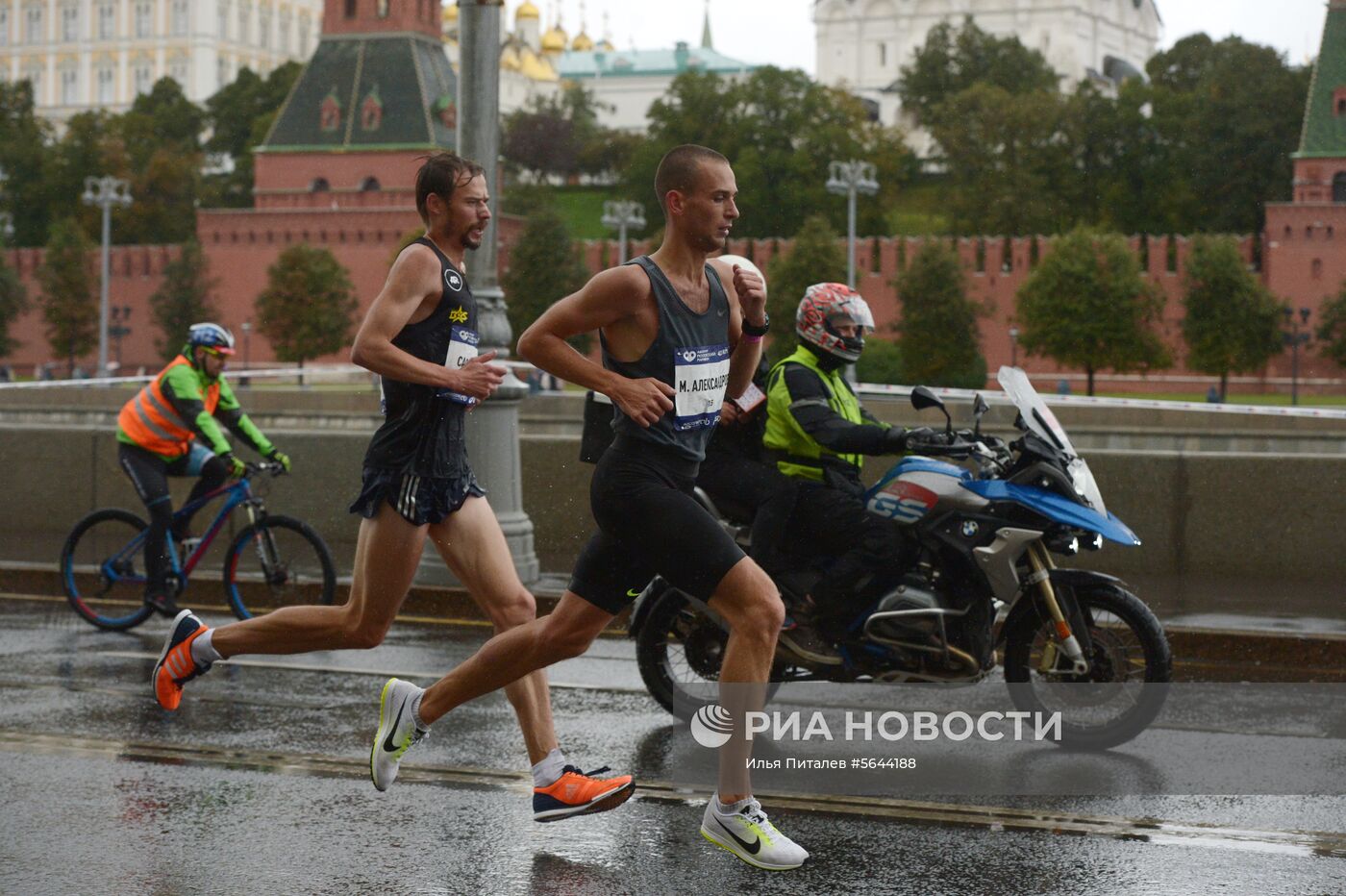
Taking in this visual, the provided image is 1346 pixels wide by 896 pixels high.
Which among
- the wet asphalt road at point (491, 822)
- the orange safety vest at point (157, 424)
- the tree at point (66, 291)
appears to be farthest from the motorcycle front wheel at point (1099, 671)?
the tree at point (66, 291)

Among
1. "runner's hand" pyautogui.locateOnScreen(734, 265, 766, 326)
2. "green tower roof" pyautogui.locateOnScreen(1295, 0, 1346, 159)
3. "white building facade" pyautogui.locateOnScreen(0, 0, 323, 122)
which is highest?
"white building facade" pyautogui.locateOnScreen(0, 0, 323, 122)

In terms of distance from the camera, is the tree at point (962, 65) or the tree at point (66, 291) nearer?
the tree at point (66, 291)

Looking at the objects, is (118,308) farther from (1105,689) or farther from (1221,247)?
(1105,689)

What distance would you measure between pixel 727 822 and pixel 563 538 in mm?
7252

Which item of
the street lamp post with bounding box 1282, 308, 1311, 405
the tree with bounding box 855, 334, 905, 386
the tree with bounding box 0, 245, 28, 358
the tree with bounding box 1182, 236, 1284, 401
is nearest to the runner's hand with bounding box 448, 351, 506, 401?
the tree with bounding box 855, 334, 905, 386

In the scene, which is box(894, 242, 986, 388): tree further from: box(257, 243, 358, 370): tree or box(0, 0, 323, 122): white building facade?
box(0, 0, 323, 122): white building facade

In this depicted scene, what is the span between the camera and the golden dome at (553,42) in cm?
15438

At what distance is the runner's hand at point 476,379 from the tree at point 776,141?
2975 inches

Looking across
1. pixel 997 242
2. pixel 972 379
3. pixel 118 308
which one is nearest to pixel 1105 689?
pixel 972 379

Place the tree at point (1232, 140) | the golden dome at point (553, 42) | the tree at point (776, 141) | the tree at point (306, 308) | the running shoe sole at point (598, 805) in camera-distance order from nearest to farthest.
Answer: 1. the running shoe sole at point (598, 805)
2. the tree at point (306, 308)
3. the tree at point (1232, 140)
4. the tree at point (776, 141)
5. the golden dome at point (553, 42)

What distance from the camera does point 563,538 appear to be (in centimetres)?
1209

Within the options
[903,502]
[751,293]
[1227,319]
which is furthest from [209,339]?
[1227,319]

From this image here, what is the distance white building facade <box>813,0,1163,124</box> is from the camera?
13225 cm

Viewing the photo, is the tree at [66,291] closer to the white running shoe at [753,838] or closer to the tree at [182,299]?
the tree at [182,299]
